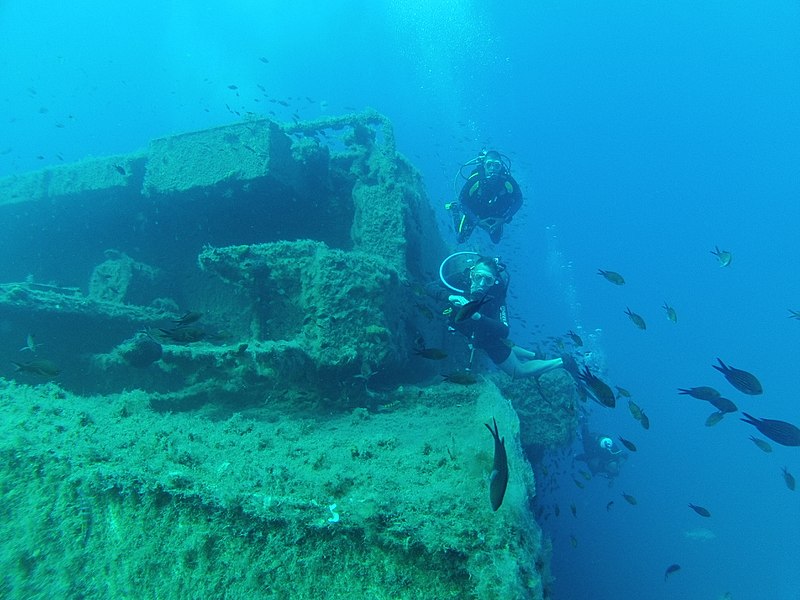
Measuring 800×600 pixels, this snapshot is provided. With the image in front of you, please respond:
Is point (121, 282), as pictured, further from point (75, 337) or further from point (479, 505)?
point (479, 505)

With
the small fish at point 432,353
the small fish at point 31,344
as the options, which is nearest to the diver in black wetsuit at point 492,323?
the small fish at point 432,353

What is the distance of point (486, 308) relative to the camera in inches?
257

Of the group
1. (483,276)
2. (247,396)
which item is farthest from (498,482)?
(483,276)

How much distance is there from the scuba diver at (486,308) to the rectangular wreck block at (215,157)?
3240 millimetres

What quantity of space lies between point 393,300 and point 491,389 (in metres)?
1.45

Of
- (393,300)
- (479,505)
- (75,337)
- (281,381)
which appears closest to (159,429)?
(281,381)

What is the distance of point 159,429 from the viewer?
2562 mm

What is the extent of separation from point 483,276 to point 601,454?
1012cm

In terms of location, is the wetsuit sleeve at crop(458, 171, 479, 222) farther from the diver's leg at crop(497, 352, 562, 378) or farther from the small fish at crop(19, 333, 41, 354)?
the small fish at crop(19, 333, 41, 354)

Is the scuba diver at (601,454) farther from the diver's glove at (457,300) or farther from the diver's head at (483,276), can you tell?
the diver's glove at (457,300)

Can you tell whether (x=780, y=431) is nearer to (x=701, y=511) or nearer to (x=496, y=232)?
(x=701, y=511)

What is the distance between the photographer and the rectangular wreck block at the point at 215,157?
19.3 ft

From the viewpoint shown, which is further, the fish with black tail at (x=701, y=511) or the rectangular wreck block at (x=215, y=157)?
the fish with black tail at (x=701, y=511)

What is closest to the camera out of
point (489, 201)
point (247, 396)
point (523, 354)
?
point (247, 396)
